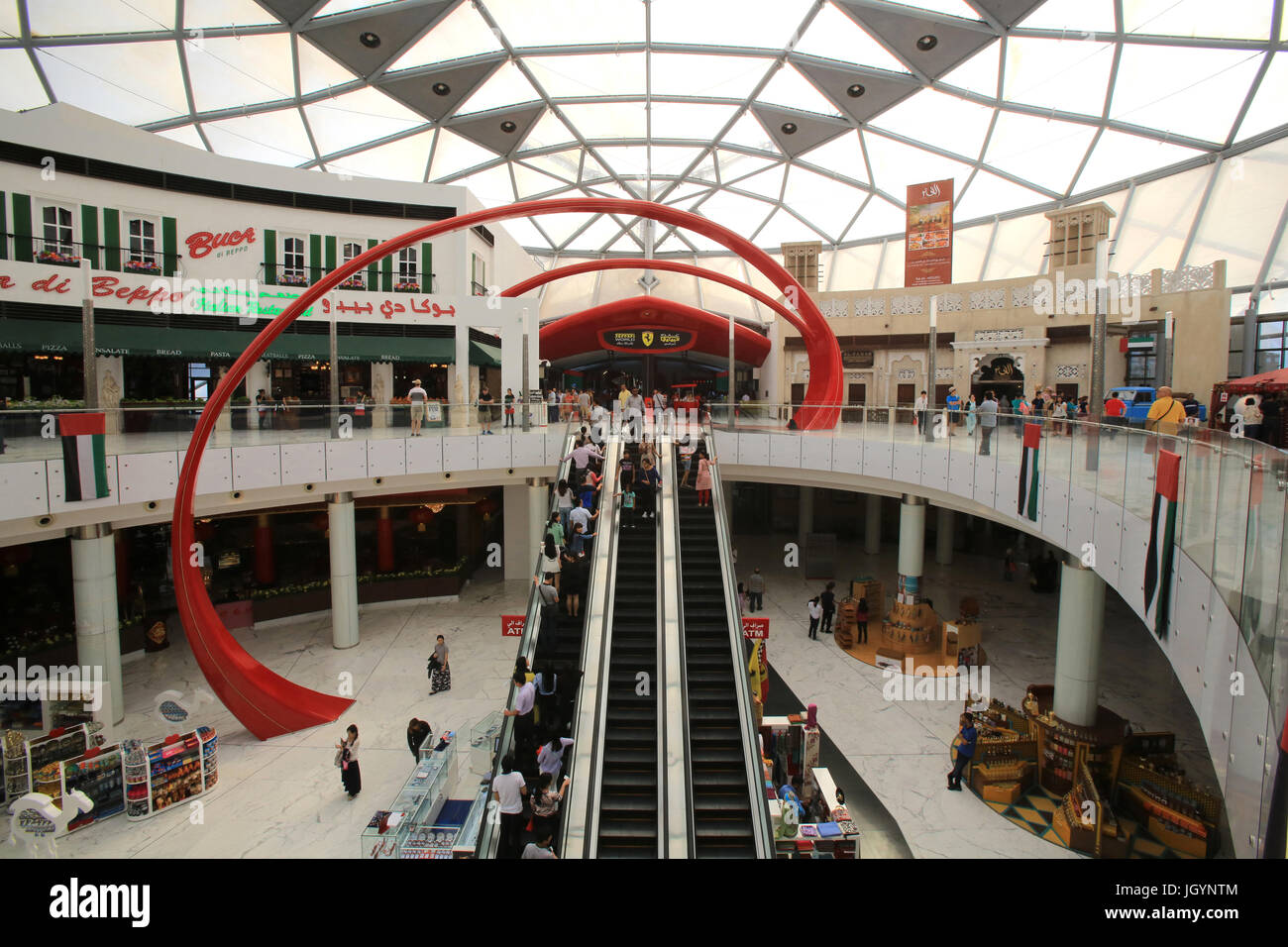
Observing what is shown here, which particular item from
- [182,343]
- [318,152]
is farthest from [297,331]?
[318,152]

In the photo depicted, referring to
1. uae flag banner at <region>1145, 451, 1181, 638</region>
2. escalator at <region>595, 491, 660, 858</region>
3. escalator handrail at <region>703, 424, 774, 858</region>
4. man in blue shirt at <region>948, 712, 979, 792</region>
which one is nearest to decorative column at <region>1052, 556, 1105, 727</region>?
man in blue shirt at <region>948, 712, 979, 792</region>

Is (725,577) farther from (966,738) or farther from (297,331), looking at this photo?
(297,331)

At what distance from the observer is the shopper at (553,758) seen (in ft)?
30.3

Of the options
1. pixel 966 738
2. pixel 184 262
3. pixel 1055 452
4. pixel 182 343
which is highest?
pixel 184 262

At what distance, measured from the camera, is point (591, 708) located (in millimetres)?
10016

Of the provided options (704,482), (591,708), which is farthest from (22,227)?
(591,708)

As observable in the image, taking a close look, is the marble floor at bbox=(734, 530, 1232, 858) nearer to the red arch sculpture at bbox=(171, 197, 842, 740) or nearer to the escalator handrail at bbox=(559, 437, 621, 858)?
the escalator handrail at bbox=(559, 437, 621, 858)

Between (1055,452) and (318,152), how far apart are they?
31957mm

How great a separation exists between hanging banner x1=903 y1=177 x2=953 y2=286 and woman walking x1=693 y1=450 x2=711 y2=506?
2058 cm

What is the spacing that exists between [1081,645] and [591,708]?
954 cm

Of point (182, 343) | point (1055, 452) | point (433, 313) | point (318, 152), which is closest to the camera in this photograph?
point (1055, 452)

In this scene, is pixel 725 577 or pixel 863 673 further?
pixel 863 673

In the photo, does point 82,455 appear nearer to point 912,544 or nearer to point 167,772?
point 167,772

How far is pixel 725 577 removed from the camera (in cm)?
1312
